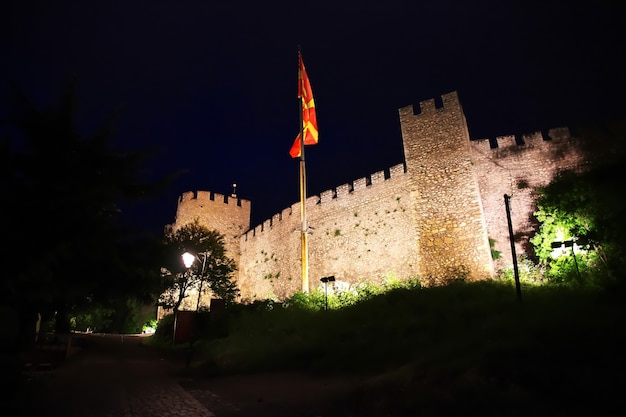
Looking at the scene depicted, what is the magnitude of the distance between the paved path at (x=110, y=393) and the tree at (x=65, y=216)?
2798 millimetres

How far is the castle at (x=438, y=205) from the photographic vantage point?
1462cm

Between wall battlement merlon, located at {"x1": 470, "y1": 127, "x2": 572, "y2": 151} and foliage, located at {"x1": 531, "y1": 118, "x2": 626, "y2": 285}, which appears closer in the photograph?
foliage, located at {"x1": 531, "y1": 118, "x2": 626, "y2": 285}

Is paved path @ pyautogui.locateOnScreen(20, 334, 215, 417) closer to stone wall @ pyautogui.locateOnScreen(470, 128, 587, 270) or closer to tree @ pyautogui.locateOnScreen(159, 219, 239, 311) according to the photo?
tree @ pyautogui.locateOnScreen(159, 219, 239, 311)

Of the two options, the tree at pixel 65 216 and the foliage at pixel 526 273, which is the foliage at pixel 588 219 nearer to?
the foliage at pixel 526 273

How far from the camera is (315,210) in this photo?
71.8 feet

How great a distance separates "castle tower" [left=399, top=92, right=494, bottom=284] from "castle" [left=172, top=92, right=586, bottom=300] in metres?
0.04

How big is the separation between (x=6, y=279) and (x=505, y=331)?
709 centimetres

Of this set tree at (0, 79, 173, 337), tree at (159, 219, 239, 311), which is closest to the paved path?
tree at (0, 79, 173, 337)

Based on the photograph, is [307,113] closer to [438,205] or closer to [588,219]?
[438,205]

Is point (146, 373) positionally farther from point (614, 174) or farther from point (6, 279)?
point (614, 174)

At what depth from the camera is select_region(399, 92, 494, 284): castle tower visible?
566 inches

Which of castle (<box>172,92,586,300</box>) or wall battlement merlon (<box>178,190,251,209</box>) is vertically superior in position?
wall battlement merlon (<box>178,190,251,209</box>)

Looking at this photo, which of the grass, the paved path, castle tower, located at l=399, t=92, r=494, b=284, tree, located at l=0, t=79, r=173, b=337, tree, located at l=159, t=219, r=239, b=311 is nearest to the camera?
tree, located at l=0, t=79, r=173, b=337

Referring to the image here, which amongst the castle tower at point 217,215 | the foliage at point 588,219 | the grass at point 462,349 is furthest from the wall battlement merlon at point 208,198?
the foliage at point 588,219
